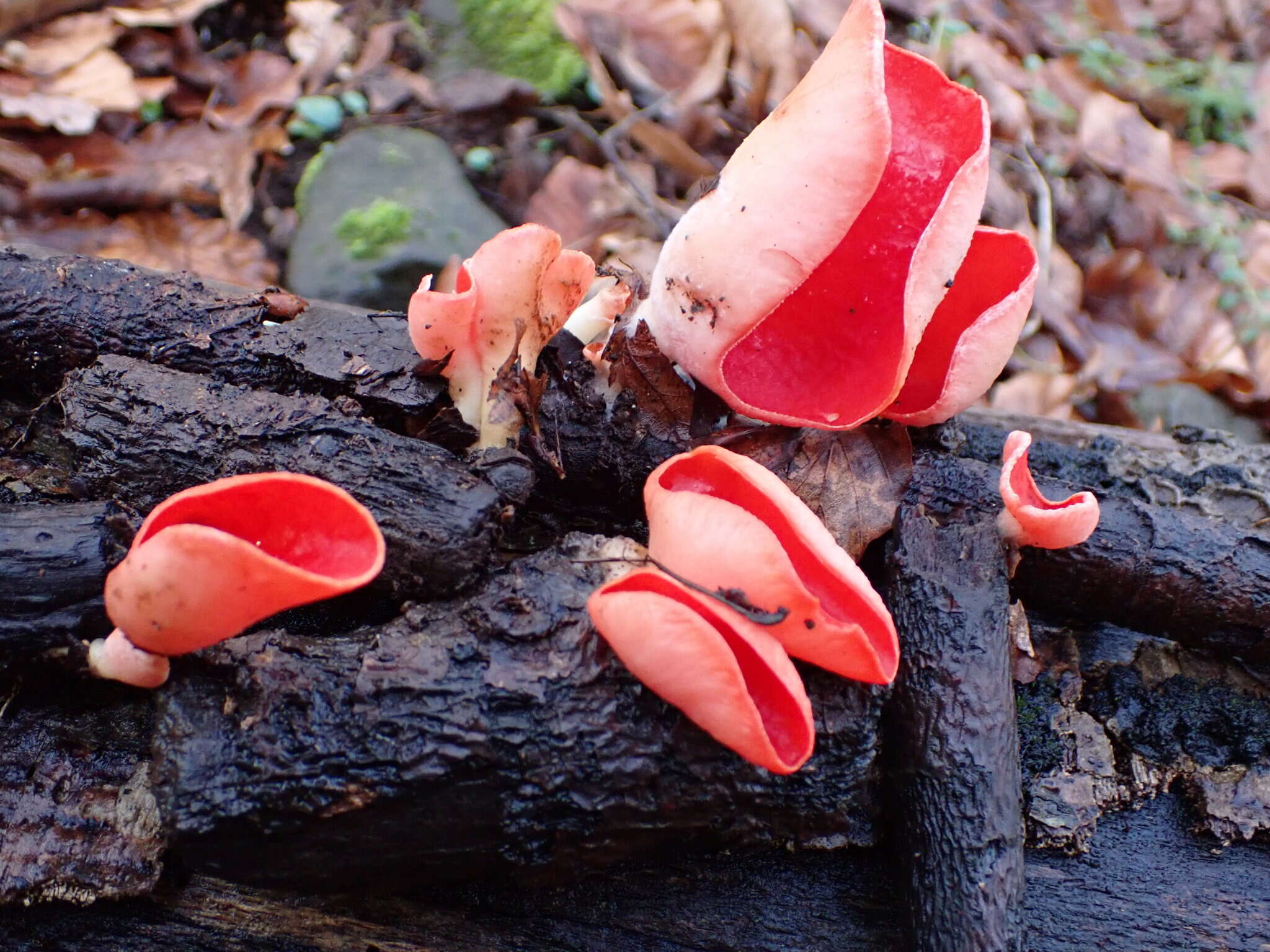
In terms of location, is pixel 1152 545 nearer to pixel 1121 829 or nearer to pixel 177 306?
pixel 1121 829

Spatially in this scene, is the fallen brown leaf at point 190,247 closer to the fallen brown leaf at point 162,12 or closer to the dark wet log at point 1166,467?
the fallen brown leaf at point 162,12

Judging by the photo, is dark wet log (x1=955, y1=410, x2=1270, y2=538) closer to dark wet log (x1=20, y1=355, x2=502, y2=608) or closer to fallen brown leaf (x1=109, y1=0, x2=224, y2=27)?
dark wet log (x1=20, y1=355, x2=502, y2=608)

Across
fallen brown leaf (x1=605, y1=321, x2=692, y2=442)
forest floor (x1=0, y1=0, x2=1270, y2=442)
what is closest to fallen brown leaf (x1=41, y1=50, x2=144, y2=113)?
forest floor (x1=0, y1=0, x2=1270, y2=442)

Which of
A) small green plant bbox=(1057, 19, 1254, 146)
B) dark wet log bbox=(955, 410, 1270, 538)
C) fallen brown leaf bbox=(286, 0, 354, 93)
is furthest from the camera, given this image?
small green plant bbox=(1057, 19, 1254, 146)

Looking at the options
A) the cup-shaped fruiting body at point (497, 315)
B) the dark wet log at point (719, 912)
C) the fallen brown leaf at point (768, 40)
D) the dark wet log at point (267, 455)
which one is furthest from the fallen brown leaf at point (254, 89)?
the dark wet log at point (719, 912)

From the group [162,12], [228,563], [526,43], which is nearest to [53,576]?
[228,563]
